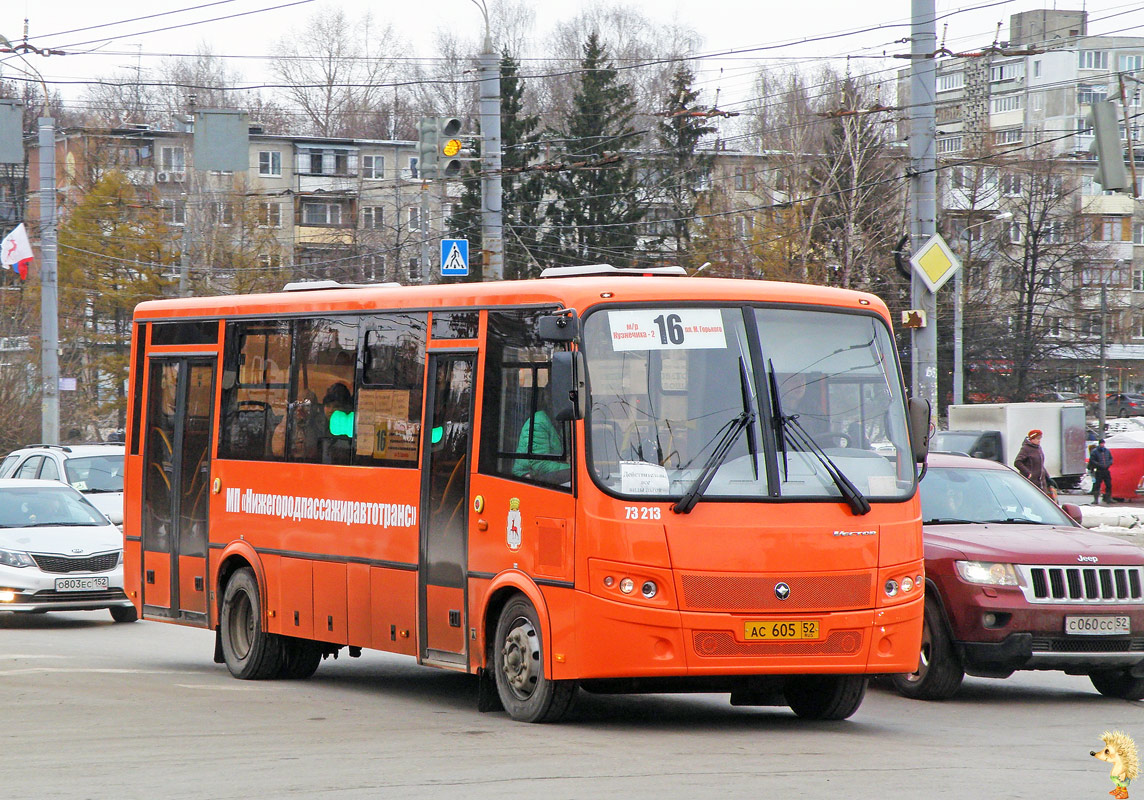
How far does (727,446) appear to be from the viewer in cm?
947

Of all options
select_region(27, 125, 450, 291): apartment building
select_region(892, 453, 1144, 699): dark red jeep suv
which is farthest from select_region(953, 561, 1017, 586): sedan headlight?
select_region(27, 125, 450, 291): apartment building

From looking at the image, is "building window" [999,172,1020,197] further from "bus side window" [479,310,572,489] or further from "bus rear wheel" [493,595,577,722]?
"bus rear wheel" [493,595,577,722]

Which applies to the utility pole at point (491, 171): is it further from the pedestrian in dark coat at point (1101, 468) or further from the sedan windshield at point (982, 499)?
the pedestrian in dark coat at point (1101, 468)

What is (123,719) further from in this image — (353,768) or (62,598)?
(62,598)

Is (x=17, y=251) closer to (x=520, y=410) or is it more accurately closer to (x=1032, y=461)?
(x=1032, y=461)

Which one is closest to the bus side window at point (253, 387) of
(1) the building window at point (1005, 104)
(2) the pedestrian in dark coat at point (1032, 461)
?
(2) the pedestrian in dark coat at point (1032, 461)

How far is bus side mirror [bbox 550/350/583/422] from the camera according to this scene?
9.37m

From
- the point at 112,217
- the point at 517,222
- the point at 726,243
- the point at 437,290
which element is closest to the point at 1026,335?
the point at 726,243

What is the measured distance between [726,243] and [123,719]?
51.9 meters

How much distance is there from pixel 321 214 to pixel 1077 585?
85.5 meters

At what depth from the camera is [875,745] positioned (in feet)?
30.3

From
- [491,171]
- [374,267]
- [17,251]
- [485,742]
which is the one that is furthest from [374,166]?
[485,742]

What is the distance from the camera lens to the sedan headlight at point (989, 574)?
11.5 meters

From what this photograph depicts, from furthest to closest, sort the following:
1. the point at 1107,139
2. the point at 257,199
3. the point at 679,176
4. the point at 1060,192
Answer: the point at 257,199
the point at 679,176
the point at 1060,192
the point at 1107,139
